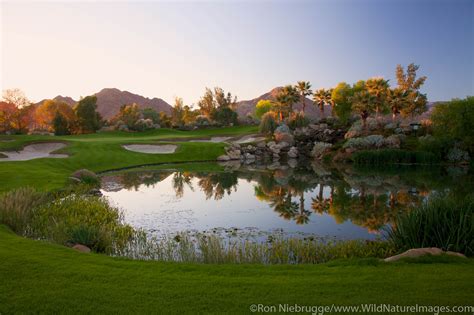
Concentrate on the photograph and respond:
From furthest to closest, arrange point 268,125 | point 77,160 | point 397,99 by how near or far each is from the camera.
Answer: point 397,99 < point 268,125 < point 77,160

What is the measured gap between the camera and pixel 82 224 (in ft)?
41.3

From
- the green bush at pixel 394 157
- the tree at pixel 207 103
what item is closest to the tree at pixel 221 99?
the tree at pixel 207 103

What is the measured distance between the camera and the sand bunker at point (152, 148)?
45694 mm

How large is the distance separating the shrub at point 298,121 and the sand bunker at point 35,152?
125ft

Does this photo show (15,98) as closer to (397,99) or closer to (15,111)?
(15,111)

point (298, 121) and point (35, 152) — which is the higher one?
point (298, 121)

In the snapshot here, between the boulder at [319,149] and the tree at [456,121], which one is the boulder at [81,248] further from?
the boulder at [319,149]

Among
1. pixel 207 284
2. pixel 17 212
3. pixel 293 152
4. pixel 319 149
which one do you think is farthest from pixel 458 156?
pixel 17 212

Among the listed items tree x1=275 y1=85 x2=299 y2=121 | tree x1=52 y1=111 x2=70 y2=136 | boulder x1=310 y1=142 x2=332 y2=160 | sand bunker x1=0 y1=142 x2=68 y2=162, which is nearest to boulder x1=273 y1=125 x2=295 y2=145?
boulder x1=310 y1=142 x2=332 y2=160

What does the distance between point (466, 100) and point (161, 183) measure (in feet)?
127

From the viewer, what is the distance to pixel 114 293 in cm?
683

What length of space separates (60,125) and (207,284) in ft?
220

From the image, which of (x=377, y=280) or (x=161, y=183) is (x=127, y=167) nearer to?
→ (x=161, y=183)

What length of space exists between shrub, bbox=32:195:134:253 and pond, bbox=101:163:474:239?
4.75ft
